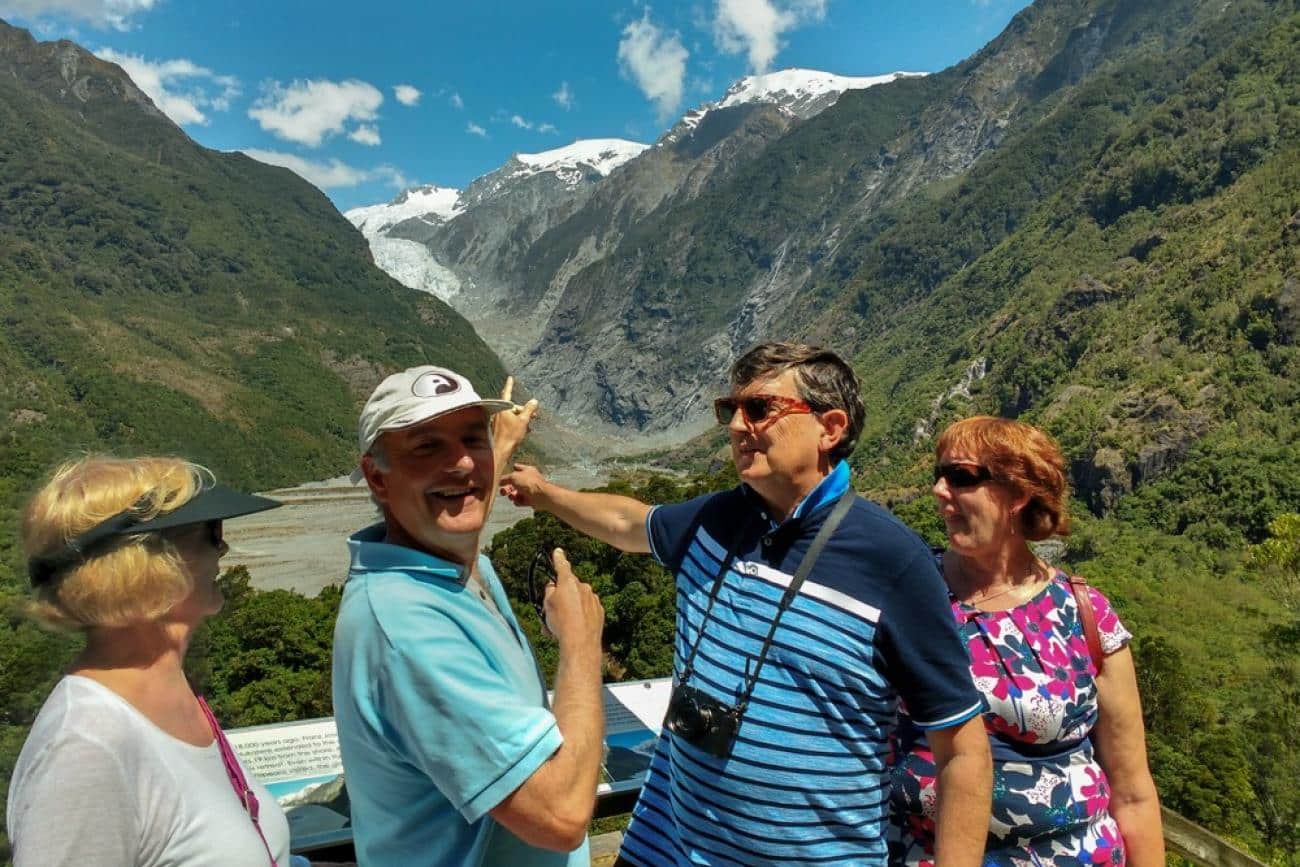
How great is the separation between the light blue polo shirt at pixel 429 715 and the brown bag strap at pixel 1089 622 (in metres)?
1.87

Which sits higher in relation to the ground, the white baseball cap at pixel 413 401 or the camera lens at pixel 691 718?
the white baseball cap at pixel 413 401

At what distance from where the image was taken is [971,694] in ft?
7.38

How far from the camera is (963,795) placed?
2246 millimetres

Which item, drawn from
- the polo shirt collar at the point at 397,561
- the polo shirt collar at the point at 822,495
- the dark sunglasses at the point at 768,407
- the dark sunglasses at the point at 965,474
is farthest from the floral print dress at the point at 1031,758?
the polo shirt collar at the point at 397,561

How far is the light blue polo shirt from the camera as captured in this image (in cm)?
168

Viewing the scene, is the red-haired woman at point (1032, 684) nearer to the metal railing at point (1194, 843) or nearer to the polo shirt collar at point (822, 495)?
the polo shirt collar at point (822, 495)

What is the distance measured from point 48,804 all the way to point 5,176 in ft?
785

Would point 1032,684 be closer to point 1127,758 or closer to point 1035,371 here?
point 1127,758

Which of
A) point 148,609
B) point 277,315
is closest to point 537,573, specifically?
point 148,609

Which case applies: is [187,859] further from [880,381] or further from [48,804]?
[880,381]

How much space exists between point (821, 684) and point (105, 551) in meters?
1.80

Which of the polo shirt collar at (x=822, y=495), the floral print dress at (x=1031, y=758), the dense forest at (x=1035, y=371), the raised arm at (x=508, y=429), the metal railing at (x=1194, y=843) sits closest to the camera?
the polo shirt collar at (x=822, y=495)

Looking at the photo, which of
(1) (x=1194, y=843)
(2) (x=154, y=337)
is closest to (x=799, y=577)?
(1) (x=1194, y=843)

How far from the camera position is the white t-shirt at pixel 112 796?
65.1 inches
